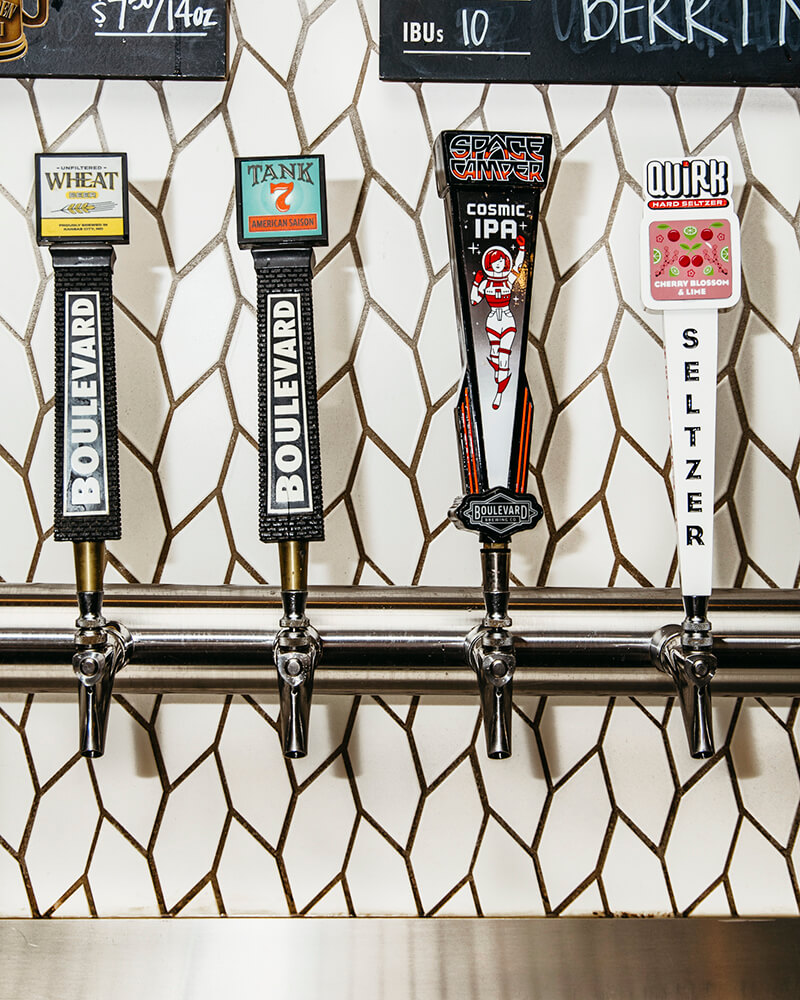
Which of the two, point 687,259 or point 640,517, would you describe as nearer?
point 687,259

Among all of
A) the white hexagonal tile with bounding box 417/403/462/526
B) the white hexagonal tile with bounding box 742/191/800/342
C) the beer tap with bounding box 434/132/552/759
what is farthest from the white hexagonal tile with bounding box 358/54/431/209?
the white hexagonal tile with bounding box 742/191/800/342

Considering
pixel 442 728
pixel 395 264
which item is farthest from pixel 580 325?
pixel 442 728

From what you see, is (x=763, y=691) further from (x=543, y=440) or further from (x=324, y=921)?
(x=324, y=921)

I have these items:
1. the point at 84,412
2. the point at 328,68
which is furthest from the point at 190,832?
the point at 328,68

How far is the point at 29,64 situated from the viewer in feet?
2.40

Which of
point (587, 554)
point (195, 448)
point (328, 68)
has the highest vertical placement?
point (328, 68)

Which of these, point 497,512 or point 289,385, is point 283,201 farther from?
point 497,512

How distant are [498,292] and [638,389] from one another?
0.20 meters

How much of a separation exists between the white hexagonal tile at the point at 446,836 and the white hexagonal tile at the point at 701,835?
0.62 feet

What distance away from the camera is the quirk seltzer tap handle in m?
0.64

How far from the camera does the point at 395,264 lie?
75 centimetres

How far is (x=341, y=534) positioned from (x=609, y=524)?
251mm

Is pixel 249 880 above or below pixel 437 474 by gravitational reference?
below

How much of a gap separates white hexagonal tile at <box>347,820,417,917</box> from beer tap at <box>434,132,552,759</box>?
204 mm
